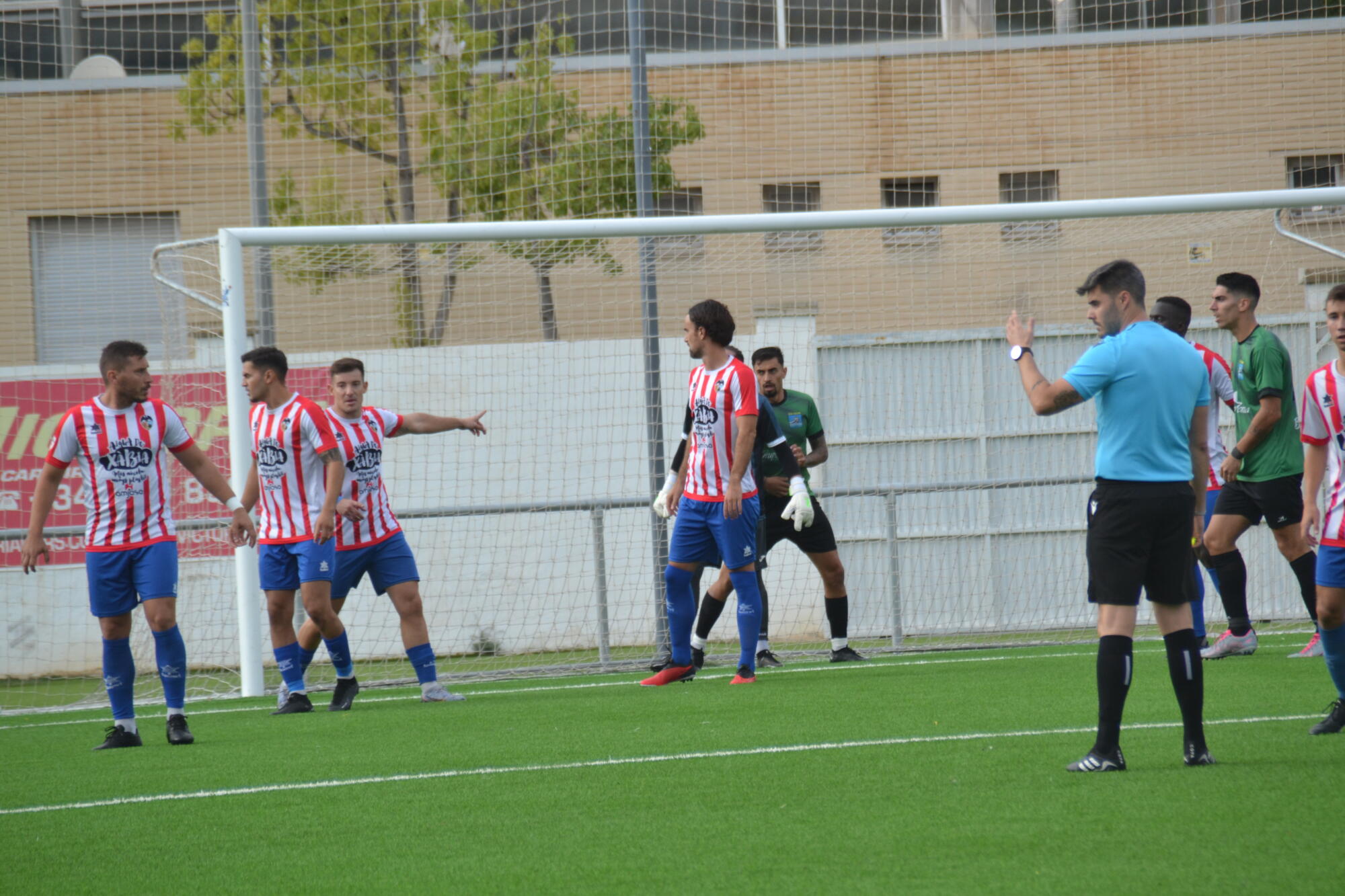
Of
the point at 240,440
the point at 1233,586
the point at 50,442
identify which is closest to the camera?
the point at 1233,586

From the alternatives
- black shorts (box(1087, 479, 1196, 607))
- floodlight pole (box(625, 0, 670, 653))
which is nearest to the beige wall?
floodlight pole (box(625, 0, 670, 653))

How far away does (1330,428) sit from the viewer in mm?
5367

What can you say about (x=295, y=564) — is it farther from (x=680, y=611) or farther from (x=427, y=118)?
(x=427, y=118)

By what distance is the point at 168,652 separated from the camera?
6.72m

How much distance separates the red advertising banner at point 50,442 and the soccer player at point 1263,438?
25.2ft

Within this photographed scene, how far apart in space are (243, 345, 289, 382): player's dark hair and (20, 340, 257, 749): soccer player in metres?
1.07

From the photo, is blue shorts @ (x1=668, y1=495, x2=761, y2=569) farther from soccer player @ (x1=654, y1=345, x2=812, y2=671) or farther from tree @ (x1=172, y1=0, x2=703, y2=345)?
tree @ (x1=172, y1=0, x2=703, y2=345)

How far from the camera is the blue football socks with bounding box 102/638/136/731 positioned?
6.65m

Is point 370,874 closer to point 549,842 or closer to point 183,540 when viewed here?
→ point 549,842

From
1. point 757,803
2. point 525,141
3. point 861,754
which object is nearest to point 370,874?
point 757,803

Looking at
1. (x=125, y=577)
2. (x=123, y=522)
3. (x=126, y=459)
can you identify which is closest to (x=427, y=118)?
(x=126, y=459)

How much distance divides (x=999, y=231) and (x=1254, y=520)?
3.98 metres

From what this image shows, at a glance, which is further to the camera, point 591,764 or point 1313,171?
point 1313,171

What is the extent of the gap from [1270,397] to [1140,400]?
3.59 m
